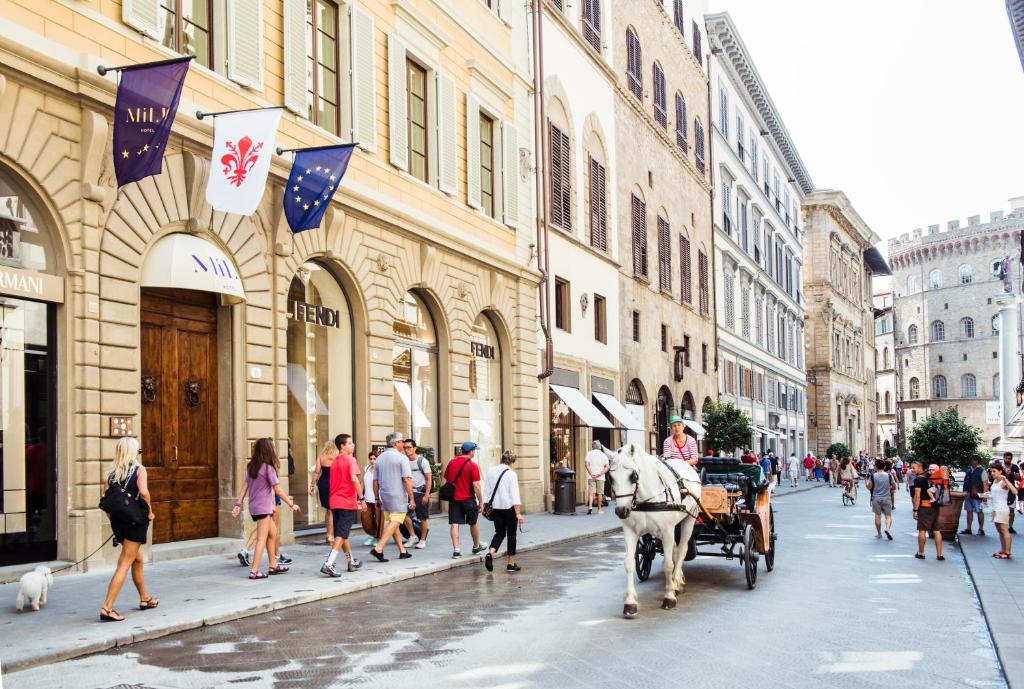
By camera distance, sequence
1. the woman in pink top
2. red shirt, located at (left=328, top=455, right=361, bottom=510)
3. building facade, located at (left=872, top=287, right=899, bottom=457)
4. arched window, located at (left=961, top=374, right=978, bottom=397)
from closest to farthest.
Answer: the woman in pink top
red shirt, located at (left=328, top=455, right=361, bottom=510)
arched window, located at (left=961, top=374, right=978, bottom=397)
building facade, located at (left=872, top=287, right=899, bottom=457)

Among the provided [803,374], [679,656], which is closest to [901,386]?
[803,374]

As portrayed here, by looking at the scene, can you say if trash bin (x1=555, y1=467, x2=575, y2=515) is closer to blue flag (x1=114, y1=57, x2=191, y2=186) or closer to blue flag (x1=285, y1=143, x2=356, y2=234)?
blue flag (x1=285, y1=143, x2=356, y2=234)

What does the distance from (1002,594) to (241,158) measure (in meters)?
10.6

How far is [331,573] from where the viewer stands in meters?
13.4

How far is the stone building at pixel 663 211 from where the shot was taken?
119 ft

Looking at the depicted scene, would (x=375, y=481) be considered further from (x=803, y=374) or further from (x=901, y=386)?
(x=901, y=386)

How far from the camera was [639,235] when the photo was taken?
123ft

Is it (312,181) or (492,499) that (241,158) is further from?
(492,499)

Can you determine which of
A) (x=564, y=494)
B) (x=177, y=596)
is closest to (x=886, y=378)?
(x=564, y=494)

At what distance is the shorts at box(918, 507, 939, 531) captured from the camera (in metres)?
17.3

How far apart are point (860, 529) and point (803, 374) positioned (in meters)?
48.8

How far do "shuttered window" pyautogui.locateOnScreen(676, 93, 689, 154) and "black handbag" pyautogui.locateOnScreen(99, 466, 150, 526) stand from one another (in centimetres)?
3556

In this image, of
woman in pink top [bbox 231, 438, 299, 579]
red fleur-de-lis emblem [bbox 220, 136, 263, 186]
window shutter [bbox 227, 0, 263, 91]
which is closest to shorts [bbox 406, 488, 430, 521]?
woman in pink top [bbox 231, 438, 299, 579]

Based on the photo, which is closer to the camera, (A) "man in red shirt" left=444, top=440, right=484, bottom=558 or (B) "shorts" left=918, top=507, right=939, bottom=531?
(A) "man in red shirt" left=444, top=440, right=484, bottom=558
